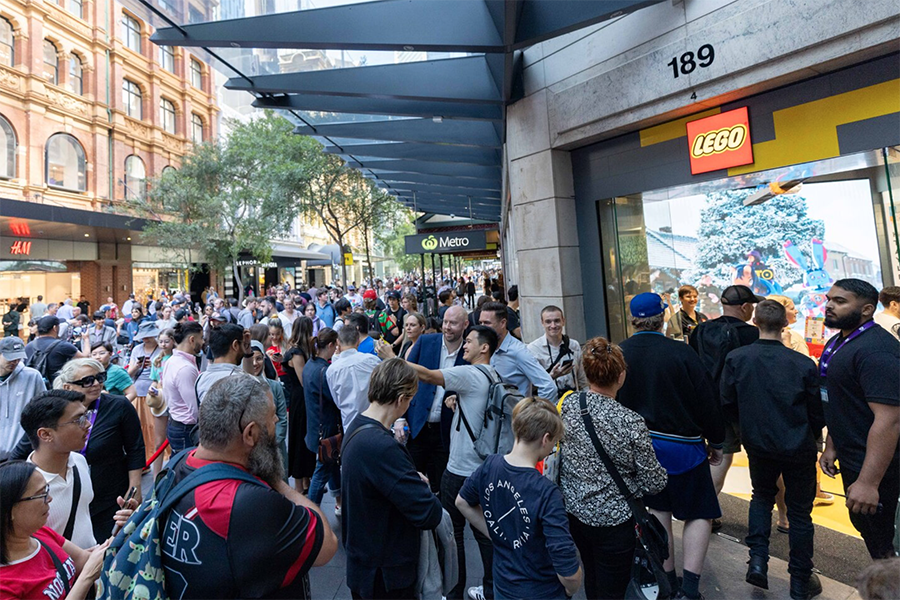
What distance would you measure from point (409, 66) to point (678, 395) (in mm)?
5688

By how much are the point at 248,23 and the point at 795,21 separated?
541cm

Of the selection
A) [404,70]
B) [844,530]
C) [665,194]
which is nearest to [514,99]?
[404,70]

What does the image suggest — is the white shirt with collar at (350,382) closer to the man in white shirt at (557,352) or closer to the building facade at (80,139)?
the man in white shirt at (557,352)

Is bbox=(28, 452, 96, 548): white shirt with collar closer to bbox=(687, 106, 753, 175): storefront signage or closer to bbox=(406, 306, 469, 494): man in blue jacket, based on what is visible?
bbox=(406, 306, 469, 494): man in blue jacket

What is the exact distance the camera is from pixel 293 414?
5.18 m

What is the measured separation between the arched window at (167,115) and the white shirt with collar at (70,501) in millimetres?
34025

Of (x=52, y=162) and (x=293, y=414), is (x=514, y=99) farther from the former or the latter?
(x=52, y=162)

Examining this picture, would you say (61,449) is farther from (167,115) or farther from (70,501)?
(167,115)

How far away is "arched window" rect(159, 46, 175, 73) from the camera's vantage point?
30.5 m

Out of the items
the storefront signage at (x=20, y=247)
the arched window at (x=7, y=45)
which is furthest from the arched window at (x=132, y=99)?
the storefront signage at (x=20, y=247)

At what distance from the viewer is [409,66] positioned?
669 centimetres

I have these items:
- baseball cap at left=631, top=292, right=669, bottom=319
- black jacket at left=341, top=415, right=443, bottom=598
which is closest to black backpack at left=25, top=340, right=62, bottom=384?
black jacket at left=341, top=415, right=443, bottom=598

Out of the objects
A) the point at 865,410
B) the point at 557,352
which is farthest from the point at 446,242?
the point at 865,410

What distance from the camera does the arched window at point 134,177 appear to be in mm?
27406
